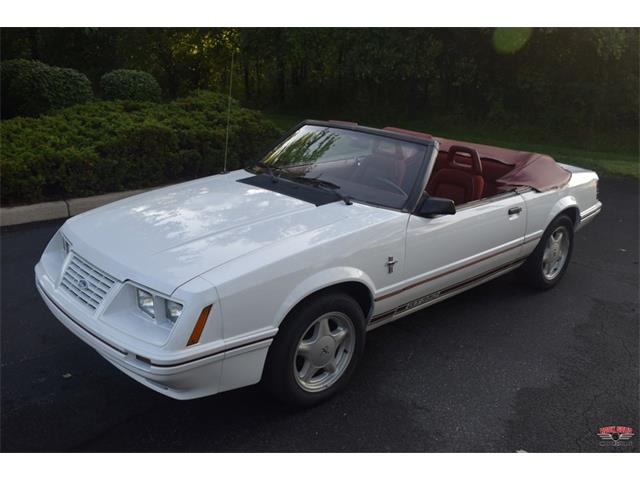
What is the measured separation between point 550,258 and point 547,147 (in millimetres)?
9679

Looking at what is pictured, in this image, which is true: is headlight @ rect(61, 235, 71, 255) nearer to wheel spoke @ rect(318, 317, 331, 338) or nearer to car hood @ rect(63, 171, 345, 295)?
car hood @ rect(63, 171, 345, 295)

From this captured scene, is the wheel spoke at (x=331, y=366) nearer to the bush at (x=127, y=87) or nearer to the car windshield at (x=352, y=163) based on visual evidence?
the car windshield at (x=352, y=163)

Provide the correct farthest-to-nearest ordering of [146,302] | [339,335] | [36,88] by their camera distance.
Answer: [36,88] < [339,335] < [146,302]

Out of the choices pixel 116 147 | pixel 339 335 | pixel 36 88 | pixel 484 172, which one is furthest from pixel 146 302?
pixel 36 88

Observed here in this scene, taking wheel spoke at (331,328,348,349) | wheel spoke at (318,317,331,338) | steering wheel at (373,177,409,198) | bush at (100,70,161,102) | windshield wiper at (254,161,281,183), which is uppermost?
steering wheel at (373,177,409,198)

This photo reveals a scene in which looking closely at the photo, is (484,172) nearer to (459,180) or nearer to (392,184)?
(459,180)

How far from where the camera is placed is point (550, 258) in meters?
5.43

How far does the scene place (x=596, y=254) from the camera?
21.6 feet

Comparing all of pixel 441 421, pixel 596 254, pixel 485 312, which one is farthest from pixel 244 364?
pixel 596 254

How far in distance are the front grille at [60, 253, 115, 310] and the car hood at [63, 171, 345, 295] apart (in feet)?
0.18

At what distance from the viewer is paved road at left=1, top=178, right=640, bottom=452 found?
3.20 metres

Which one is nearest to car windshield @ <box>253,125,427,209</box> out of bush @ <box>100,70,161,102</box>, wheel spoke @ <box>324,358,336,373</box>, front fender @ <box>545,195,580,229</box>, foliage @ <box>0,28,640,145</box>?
A: wheel spoke @ <box>324,358,336,373</box>

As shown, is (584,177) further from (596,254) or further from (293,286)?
(293,286)

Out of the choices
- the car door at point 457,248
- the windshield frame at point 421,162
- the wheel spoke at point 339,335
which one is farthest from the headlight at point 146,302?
the windshield frame at point 421,162
